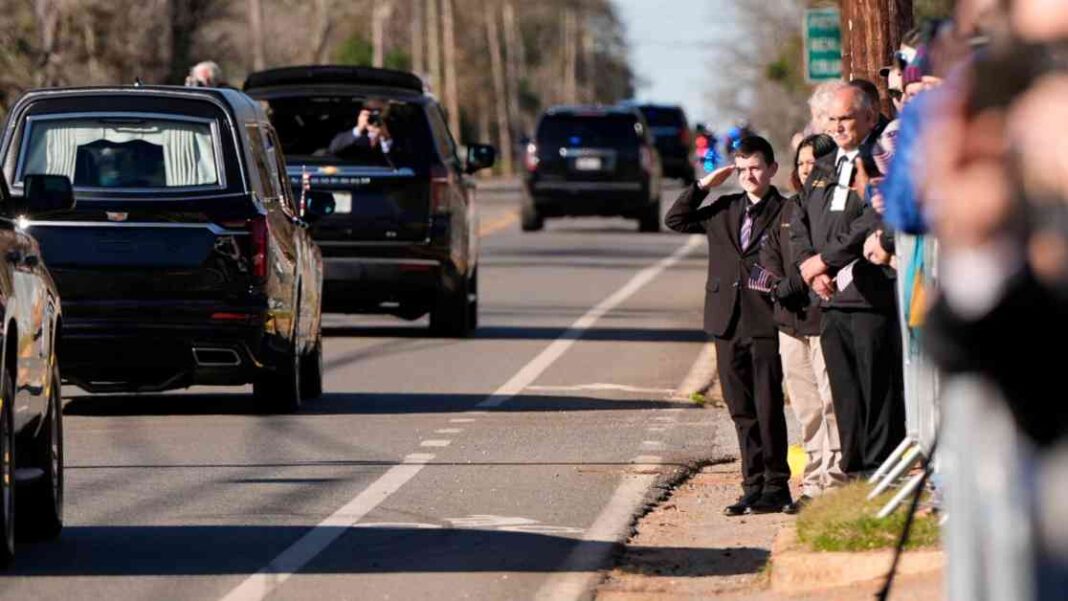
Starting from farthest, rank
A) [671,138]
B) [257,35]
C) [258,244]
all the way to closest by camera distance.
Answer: [257,35] < [671,138] < [258,244]

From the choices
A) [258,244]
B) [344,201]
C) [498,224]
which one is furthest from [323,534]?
[498,224]

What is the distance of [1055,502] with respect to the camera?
157 inches

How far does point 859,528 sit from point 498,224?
36.7 meters

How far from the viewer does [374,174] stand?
1928 centimetres

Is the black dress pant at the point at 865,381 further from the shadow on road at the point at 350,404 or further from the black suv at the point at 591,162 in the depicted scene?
the black suv at the point at 591,162

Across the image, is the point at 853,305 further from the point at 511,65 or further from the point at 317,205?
the point at 511,65

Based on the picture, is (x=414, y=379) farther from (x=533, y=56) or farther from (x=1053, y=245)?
(x=533, y=56)

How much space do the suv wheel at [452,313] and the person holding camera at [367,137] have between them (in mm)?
1305

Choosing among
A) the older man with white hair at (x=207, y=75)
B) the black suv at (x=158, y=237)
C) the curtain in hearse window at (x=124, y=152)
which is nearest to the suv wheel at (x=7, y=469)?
the black suv at (x=158, y=237)

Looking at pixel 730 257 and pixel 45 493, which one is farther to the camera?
pixel 730 257

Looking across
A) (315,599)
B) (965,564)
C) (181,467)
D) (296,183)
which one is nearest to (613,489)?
(181,467)

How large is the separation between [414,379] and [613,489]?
573 cm

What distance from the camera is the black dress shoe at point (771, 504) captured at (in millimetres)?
10484

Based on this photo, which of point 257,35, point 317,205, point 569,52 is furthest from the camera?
point 569,52
